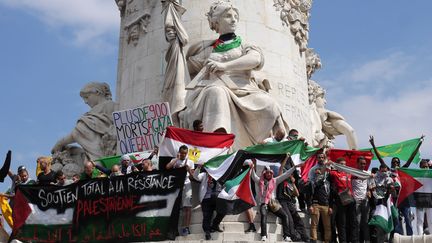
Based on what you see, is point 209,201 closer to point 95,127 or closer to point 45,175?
point 45,175

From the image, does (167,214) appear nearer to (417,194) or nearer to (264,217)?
(264,217)

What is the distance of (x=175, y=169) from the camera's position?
15.1m

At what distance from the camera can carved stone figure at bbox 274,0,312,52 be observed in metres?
21.3

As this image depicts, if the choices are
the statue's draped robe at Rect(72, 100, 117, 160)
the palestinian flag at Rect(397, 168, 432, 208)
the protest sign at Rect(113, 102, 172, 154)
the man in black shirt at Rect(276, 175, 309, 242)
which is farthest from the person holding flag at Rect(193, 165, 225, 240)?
the statue's draped robe at Rect(72, 100, 117, 160)

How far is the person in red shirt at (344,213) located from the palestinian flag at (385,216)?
0.45 metres

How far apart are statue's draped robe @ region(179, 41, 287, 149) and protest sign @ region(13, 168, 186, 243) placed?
2813 mm

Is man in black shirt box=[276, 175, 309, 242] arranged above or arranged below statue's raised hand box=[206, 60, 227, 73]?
below

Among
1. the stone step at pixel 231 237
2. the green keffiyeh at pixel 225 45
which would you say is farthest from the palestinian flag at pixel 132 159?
the stone step at pixel 231 237

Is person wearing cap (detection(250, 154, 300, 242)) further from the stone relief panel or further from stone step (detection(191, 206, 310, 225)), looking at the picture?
the stone relief panel

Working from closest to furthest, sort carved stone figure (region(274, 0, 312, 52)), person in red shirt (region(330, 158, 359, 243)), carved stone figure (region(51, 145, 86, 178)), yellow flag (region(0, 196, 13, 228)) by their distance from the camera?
person in red shirt (region(330, 158, 359, 243))
yellow flag (region(0, 196, 13, 228))
carved stone figure (region(274, 0, 312, 52))
carved stone figure (region(51, 145, 86, 178))

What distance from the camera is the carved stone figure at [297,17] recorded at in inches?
837

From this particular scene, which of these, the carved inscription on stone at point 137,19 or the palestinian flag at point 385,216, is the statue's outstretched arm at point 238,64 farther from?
the palestinian flag at point 385,216

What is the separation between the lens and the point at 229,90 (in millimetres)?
17969

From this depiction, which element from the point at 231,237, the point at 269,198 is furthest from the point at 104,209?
the point at 269,198
